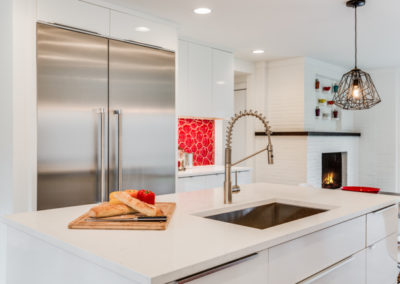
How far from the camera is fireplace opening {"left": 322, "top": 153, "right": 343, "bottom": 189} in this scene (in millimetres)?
5750

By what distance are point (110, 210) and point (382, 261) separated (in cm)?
161

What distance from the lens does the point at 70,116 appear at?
110 inches

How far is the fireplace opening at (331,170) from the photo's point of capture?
575 cm

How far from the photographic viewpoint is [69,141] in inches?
109

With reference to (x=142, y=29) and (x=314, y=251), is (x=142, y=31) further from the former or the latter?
(x=314, y=251)

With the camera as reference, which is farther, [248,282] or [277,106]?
[277,106]

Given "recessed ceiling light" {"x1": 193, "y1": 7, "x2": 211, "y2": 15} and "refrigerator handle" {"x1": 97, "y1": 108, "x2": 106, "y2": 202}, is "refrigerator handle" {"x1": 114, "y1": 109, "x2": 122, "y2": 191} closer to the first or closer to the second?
"refrigerator handle" {"x1": 97, "y1": 108, "x2": 106, "y2": 202}

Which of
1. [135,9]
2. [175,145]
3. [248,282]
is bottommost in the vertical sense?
[248,282]

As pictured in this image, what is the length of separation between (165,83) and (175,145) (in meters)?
0.63

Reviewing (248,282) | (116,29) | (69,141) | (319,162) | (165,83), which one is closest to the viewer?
(248,282)

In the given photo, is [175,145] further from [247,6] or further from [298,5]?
[298,5]

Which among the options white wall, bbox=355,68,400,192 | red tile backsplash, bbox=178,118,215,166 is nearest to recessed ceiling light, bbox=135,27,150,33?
red tile backsplash, bbox=178,118,215,166

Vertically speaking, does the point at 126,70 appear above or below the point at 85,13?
below

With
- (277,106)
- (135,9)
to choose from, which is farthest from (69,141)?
(277,106)
